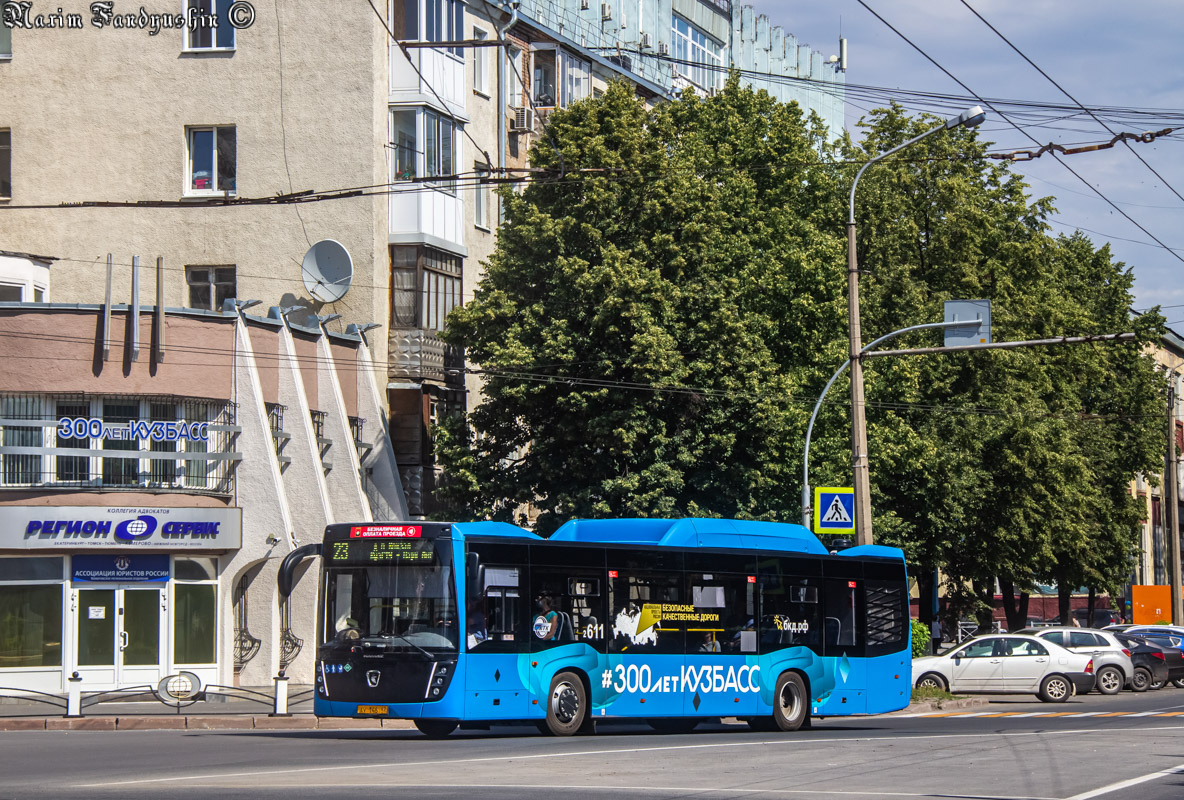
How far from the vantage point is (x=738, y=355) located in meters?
32.7

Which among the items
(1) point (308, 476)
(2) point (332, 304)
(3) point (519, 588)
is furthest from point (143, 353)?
(3) point (519, 588)

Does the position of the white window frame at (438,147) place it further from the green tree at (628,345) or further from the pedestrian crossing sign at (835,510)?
the pedestrian crossing sign at (835,510)

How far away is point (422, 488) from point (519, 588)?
18210 millimetres

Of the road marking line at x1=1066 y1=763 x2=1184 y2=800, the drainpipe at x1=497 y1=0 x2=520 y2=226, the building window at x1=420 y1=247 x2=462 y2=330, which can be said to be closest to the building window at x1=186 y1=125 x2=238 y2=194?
the building window at x1=420 y1=247 x2=462 y2=330

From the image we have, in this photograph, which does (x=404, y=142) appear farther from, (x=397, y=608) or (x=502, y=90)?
(x=397, y=608)

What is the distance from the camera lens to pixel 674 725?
22.9 meters

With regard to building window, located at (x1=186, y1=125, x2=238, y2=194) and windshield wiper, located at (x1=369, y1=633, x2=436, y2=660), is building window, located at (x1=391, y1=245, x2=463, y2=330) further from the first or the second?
windshield wiper, located at (x1=369, y1=633, x2=436, y2=660)

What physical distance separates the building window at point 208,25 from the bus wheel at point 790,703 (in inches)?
899

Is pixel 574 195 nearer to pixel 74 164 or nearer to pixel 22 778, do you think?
pixel 74 164

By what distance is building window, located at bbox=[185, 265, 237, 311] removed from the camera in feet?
122

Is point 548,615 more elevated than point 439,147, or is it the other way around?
point 439,147

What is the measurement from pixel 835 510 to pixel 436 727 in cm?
1018

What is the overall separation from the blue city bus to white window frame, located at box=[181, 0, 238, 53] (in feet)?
69.7

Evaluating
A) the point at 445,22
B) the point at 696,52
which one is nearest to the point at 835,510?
the point at 445,22
